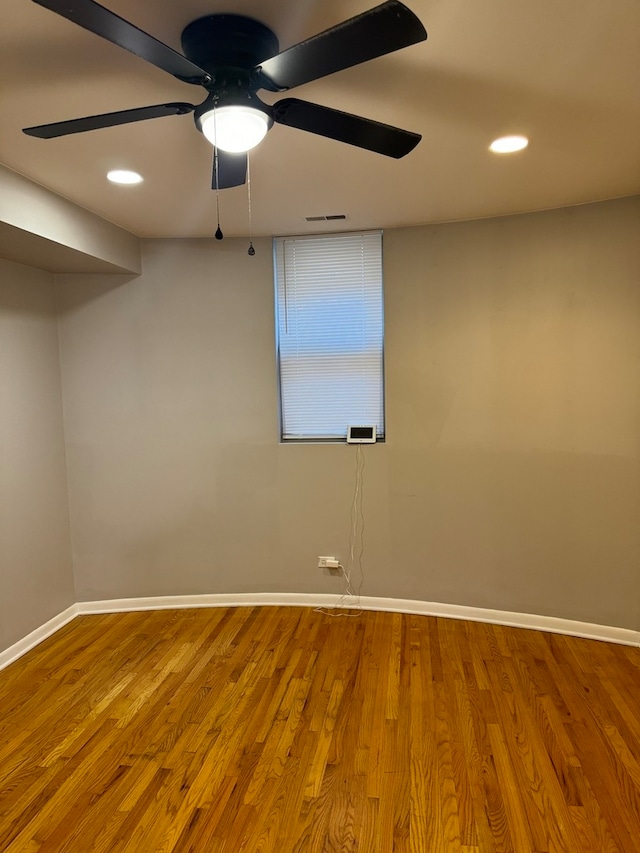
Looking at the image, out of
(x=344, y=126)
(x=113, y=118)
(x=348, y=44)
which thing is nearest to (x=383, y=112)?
(x=344, y=126)

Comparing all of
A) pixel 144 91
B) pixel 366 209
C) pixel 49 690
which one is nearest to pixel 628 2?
pixel 144 91

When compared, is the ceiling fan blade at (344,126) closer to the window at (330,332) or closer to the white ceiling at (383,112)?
the white ceiling at (383,112)

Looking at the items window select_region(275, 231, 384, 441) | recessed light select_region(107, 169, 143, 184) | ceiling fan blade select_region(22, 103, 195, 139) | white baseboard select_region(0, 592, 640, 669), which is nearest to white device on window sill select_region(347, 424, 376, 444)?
window select_region(275, 231, 384, 441)

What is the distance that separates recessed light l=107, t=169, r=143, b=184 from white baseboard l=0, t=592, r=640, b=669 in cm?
267

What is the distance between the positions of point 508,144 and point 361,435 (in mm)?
1912

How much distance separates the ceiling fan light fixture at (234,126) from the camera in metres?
1.45

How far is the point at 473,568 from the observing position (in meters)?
3.40

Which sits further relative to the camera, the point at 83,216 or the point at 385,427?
the point at 385,427

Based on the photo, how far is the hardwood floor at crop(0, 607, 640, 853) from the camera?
1.84 metres

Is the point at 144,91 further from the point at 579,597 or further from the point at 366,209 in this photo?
the point at 579,597

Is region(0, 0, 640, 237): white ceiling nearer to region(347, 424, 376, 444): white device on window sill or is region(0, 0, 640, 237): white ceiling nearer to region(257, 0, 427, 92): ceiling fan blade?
region(257, 0, 427, 92): ceiling fan blade

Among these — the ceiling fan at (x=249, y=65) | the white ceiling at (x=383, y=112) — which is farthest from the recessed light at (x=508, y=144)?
the ceiling fan at (x=249, y=65)

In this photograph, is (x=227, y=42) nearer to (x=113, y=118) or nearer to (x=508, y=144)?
(x=113, y=118)

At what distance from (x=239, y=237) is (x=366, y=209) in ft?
3.23
